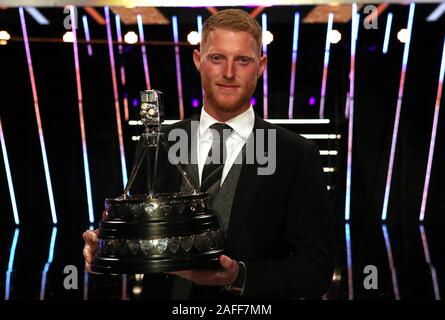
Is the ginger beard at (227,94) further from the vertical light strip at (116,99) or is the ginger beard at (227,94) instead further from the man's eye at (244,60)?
the vertical light strip at (116,99)

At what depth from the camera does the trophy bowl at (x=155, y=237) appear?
55.6 inches

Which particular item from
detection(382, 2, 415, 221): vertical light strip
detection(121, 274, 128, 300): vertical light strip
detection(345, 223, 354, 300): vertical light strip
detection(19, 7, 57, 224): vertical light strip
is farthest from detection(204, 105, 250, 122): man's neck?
detection(19, 7, 57, 224): vertical light strip

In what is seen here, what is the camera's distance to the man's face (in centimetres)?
160

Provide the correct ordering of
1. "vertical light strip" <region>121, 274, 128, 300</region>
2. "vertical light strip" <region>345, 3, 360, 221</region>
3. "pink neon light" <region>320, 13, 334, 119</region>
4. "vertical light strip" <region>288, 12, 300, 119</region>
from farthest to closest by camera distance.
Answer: "vertical light strip" <region>345, 3, 360, 221</region>
"vertical light strip" <region>288, 12, 300, 119</region>
"pink neon light" <region>320, 13, 334, 119</region>
"vertical light strip" <region>121, 274, 128, 300</region>

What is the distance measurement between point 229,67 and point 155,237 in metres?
0.40

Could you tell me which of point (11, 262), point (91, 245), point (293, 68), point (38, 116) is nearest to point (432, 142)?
point (293, 68)

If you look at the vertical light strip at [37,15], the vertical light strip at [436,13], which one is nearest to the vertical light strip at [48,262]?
the vertical light strip at [37,15]

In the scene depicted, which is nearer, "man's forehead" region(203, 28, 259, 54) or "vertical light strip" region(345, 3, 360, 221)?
"man's forehead" region(203, 28, 259, 54)

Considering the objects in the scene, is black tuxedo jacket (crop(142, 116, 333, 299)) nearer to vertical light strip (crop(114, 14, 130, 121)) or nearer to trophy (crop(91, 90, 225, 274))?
trophy (crop(91, 90, 225, 274))

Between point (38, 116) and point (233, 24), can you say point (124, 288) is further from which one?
point (38, 116)

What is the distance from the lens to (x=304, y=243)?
166cm

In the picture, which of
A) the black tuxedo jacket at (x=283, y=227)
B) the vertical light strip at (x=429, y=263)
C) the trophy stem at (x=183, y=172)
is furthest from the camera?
the vertical light strip at (x=429, y=263)

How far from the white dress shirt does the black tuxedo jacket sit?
0.06 metres
